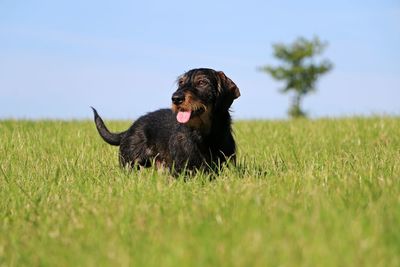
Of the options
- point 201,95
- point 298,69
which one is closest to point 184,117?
point 201,95

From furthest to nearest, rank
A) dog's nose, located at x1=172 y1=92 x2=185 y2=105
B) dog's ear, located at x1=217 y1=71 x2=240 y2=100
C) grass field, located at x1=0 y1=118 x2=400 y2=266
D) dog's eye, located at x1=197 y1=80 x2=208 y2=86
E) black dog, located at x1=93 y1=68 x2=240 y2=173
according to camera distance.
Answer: dog's ear, located at x1=217 y1=71 x2=240 y2=100 → dog's eye, located at x1=197 y1=80 x2=208 y2=86 → black dog, located at x1=93 y1=68 x2=240 y2=173 → dog's nose, located at x1=172 y1=92 x2=185 y2=105 → grass field, located at x1=0 y1=118 x2=400 y2=266

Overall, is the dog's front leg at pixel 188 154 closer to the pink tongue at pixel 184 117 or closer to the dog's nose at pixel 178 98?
the pink tongue at pixel 184 117

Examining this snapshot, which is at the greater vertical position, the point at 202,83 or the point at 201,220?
the point at 202,83

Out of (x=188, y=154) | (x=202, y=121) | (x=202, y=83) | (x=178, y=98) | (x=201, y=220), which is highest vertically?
(x=202, y=83)

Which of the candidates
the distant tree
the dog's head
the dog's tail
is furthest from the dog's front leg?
the distant tree

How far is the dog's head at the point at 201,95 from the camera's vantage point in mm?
6246

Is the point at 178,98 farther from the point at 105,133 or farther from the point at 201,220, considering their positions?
the point at 105,133

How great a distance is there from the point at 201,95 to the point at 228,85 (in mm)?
514

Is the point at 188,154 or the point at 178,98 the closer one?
the point at 178,98

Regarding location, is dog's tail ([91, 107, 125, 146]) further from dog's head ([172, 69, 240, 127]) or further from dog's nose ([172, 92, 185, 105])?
dog's nose ([172, 92, 185, 105])

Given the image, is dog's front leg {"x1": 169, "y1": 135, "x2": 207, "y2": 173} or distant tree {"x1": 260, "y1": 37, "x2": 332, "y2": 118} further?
distant tree {"x1": 260, "y1": 37, "x2": 332, "y2": 118}

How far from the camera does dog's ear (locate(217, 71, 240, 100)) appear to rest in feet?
22.2

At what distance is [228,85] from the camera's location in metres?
6.78

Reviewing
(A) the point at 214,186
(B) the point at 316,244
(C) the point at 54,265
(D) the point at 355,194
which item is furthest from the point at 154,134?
(B) the point at 316,244
